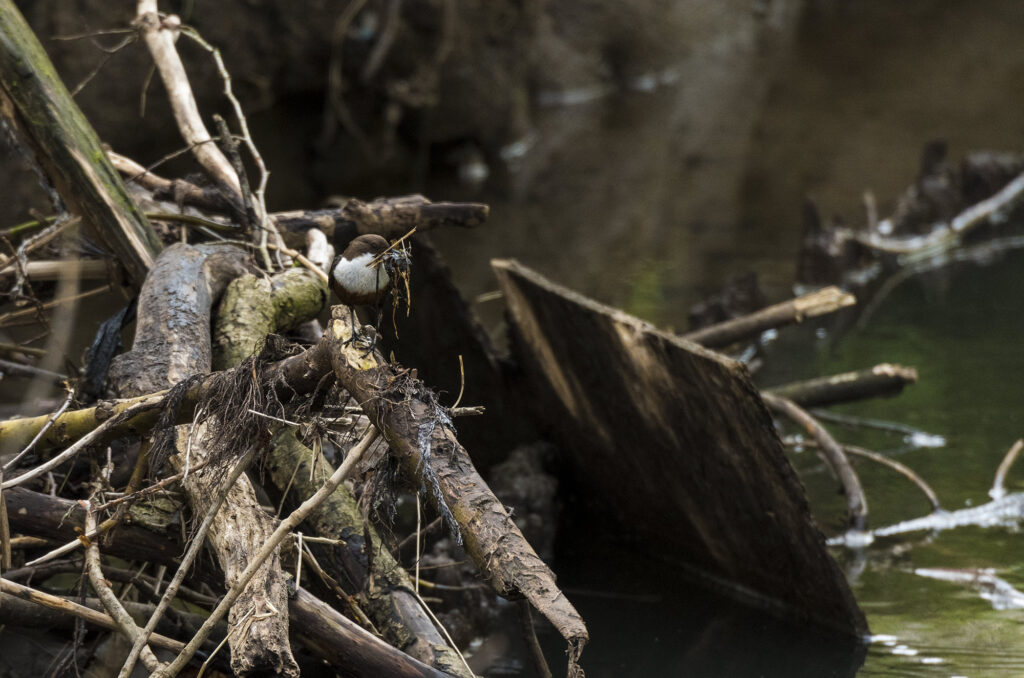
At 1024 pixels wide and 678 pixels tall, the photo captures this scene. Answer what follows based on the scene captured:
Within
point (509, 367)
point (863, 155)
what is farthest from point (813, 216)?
point (863, 155)

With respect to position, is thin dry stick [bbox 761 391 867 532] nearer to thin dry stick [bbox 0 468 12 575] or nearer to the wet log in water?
the wet log in water

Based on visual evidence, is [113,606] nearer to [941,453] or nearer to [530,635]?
[530,635]

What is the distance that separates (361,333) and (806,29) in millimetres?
19103

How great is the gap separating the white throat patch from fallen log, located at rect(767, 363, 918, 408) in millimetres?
2973

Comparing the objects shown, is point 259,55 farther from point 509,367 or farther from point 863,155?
point 509,367

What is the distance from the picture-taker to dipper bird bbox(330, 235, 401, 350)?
200cm

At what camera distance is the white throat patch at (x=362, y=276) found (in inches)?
78.7

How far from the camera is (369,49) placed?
446 inches

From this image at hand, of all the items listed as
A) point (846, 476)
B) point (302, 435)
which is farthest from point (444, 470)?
point (846, 476)

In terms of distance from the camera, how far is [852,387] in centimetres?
466

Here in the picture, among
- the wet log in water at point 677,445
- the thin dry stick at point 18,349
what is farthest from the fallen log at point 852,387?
the thin dry stick at point 18,349

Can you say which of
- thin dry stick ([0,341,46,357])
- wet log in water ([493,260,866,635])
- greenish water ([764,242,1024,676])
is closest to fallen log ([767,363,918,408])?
greenish water ([764,242,1024,676])

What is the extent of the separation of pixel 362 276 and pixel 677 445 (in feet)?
5.80

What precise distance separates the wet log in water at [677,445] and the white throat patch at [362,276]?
4.53 ft
